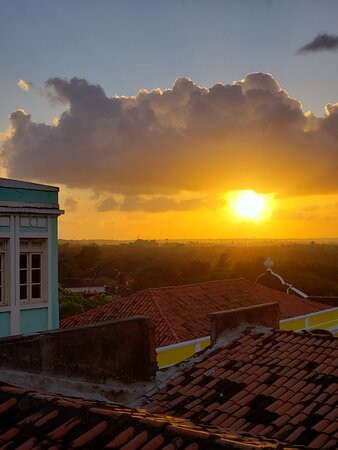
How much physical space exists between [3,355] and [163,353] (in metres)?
8.67

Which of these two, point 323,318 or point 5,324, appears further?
point 323,318

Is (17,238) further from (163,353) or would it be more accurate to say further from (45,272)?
(163,353)

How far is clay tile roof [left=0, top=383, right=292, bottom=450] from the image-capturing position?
14.2ft

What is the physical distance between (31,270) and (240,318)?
5282 millimetres

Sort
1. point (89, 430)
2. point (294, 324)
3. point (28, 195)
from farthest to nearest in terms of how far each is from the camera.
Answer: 1. point (294, 324)
2. point (28, 195)
3. point (89, 430)

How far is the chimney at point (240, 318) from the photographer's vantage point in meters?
9.65

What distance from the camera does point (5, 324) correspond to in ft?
40.4

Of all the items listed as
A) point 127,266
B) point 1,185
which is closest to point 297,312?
point 1,185

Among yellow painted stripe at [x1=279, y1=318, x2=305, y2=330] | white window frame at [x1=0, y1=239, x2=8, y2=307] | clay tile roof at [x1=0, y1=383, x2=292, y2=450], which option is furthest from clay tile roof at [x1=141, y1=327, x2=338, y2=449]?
yellow painted stripe at [x1=279, y1=318, x2=305, y2=330]

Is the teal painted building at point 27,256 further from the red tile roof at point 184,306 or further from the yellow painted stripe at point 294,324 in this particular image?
the yellow painted stripe at point 294,324

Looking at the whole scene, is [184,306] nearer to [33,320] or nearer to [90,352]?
[33,320]

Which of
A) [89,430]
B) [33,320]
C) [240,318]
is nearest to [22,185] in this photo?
[33,320]

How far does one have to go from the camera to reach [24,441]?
469cm

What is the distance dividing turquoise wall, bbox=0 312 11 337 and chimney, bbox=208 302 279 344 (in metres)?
4.96
